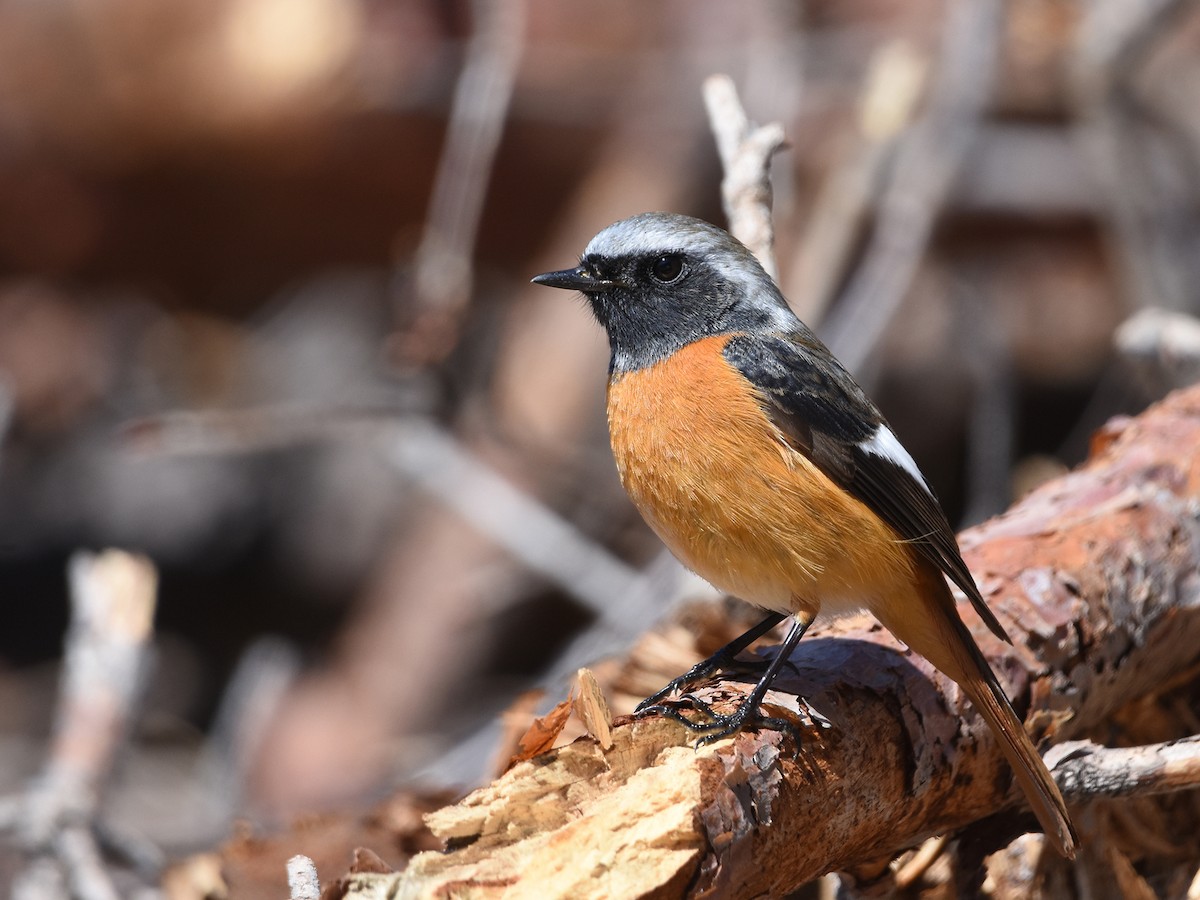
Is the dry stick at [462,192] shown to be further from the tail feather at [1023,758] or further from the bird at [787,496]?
the tail feather at [1023,758]

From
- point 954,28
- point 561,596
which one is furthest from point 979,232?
point 561,596

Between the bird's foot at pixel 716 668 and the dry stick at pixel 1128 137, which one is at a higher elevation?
the dry stick at pixel 1128 137

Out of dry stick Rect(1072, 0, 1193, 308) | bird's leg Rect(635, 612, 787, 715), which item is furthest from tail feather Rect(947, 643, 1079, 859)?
dry stick Rect(1072, 0, 1193, 308)

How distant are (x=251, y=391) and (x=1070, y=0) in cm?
615

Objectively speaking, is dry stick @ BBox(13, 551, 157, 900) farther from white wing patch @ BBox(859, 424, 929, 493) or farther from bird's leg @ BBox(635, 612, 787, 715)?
white wing patch @ BBox(859, 424, 929, 493)

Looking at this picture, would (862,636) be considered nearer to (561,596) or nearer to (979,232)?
(561,596)

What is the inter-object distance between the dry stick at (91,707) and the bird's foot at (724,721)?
7.98ft

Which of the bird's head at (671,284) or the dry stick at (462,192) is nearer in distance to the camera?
the bird's head at (671,284)

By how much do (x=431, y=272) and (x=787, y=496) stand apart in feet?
9.75

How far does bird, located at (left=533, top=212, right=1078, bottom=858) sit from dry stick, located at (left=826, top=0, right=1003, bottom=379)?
2.72 m

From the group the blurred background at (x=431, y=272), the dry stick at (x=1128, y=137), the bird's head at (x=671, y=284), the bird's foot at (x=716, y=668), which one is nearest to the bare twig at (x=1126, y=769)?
the bird's foot at (x=716, y=668)

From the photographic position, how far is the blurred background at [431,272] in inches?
269

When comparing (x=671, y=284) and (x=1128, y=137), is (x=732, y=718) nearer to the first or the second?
(x=671, y=284)

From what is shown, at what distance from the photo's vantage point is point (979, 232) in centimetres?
834
